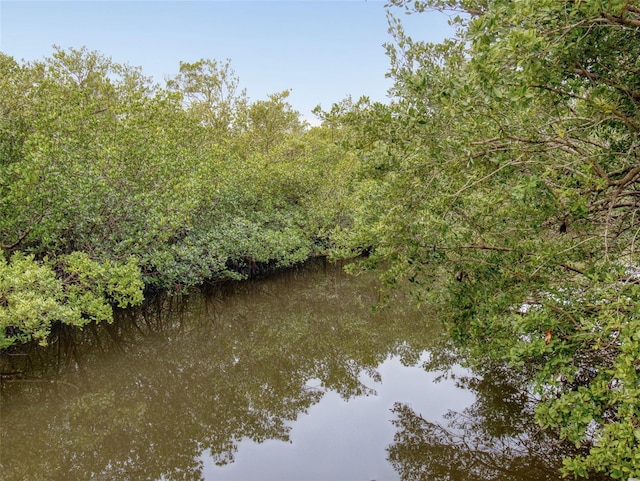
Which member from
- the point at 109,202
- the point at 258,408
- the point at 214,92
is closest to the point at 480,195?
the point at 258,408

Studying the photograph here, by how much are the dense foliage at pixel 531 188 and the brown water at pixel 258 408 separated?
1.78 metres

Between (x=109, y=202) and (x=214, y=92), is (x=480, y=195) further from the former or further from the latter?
(x=214, y=92)

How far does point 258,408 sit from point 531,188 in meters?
6.81

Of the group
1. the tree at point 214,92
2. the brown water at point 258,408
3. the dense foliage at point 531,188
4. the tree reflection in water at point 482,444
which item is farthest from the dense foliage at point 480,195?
the tree at point 214,92

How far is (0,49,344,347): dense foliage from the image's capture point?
903 centimetres

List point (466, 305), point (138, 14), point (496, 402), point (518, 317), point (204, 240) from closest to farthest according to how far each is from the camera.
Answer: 1. point (518, 317)
2. point (466, 305)
3. point (496, 402)
4. point (204, 240)
5. point (138, 14)

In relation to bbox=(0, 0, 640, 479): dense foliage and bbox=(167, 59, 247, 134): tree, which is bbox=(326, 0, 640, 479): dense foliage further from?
bbox=(167, 59, 247, 134): tree

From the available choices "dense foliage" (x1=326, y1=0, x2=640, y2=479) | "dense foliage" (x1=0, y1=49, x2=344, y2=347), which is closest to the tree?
"dense foliage" (x1=0, y1=49, x2=344, y2=347)

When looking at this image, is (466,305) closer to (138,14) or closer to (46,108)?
(46,108)

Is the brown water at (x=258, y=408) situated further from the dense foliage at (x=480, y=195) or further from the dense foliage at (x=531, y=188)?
the dense foliage at (x=531, y=188)

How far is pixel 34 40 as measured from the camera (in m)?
19.1

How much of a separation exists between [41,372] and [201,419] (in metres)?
4.79

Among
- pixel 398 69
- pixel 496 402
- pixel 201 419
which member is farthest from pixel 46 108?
pixel 496 402

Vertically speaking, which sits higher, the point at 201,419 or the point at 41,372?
the point at 41,372
